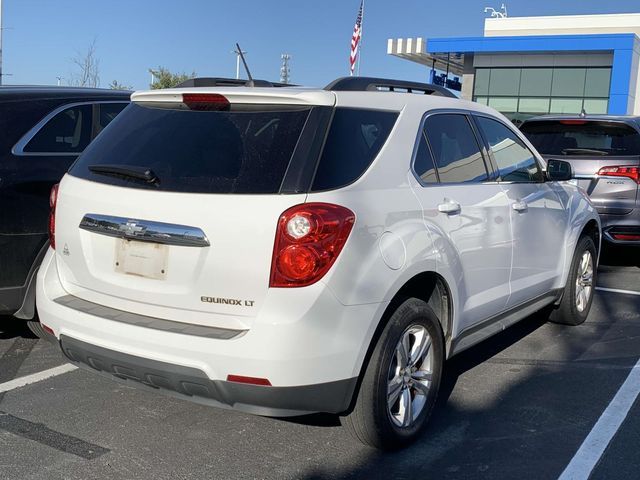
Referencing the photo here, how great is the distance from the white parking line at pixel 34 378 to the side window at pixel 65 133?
144 centimetres

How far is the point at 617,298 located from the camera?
6.95 meters

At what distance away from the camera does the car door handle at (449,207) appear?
145 inches

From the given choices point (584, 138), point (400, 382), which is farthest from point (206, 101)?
point (584, 138)

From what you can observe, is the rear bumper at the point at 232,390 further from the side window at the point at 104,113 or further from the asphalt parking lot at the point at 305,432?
the side window at the point at 104,113

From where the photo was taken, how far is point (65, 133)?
4973 mm

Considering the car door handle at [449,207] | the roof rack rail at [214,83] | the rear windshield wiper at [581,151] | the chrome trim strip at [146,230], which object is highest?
the roof rack rail at [214,83]

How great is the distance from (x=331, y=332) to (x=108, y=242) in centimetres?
116

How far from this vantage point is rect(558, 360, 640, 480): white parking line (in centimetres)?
336

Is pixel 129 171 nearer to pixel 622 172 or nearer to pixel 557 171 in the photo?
pixel 557 171

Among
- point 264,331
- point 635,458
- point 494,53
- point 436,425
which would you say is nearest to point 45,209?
point 264,331

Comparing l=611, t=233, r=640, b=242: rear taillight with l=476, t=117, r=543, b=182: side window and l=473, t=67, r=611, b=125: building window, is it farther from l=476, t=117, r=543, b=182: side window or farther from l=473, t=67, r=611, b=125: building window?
l=473, t=67, r=611, b=125: building window

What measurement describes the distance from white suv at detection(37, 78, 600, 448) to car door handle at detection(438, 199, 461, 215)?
0.05 ft

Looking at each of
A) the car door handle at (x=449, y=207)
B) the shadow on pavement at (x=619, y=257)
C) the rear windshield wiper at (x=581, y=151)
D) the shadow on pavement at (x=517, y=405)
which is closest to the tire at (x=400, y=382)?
the shadow on pavement at (x=517, y=405)

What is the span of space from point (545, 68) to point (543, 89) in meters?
1.03
